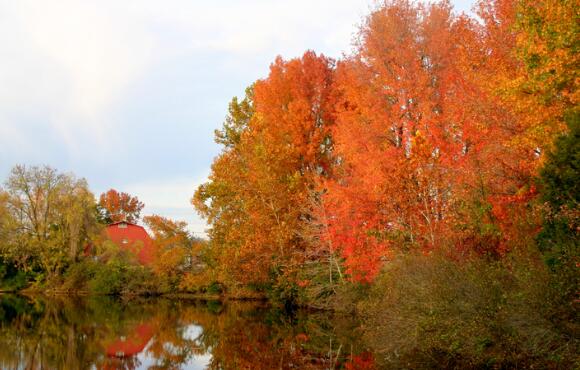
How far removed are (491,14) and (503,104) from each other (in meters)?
4.87

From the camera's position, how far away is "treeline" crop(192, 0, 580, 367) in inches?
466

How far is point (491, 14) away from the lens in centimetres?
1850

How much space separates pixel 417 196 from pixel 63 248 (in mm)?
35269

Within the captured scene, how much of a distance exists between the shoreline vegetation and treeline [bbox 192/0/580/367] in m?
0.06

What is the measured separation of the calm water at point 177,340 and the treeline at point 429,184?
6.58 feet

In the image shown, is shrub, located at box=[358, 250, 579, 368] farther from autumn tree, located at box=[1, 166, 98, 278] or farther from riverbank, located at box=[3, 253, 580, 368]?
autumn tree, located at box=[1, 166, 98, 278]

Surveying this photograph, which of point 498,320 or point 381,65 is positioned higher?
point 381,65

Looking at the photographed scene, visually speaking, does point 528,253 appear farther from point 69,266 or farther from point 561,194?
point 69,266

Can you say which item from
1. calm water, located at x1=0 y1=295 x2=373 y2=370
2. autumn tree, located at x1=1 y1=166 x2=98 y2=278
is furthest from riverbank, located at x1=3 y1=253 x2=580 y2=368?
autumn tree, located at x1=1 y1=166 x2=98 y2=278

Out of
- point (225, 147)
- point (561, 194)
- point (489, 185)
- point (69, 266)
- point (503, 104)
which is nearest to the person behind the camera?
point (561, 194)

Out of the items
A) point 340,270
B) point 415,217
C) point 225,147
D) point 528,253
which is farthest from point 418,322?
point 225,147

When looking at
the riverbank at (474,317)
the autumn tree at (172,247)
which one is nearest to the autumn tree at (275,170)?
the autumn tree at (172,247)

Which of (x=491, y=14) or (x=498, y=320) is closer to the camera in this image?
(x=498, y=320)

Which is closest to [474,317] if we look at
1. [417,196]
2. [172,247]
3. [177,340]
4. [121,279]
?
[417,196]
